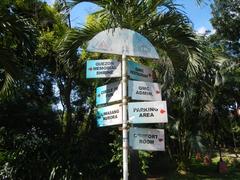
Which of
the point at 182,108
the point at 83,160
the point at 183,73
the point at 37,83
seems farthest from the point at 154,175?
the point at 183,73

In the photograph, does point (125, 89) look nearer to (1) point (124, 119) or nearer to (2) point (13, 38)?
(1) point (124, 119)

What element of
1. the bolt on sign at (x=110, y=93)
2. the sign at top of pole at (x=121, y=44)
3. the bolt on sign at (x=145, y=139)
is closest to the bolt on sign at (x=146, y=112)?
the bolt on sign at (x=145, y=139)

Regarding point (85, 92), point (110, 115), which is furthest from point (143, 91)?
point (85, 92)

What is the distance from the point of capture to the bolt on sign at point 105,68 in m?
5.80

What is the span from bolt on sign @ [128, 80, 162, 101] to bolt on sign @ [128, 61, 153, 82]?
0.18 m

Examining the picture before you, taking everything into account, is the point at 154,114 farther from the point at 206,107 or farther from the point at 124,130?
the point at 206,107

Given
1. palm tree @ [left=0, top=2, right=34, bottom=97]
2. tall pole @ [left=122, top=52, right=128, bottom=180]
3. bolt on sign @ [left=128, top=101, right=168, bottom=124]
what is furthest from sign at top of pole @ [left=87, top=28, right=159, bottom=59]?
palm tree @ [left=0, top=2, right=34, bottom=97]

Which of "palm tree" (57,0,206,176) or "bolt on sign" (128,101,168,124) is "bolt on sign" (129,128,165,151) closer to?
"bolt on sign" (128,101,168,124)

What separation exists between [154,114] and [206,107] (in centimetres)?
1418

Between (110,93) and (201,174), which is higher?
(110,93)

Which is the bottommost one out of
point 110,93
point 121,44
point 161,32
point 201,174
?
point 201,174

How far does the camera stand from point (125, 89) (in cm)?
560

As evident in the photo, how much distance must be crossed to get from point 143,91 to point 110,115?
1.97 feet

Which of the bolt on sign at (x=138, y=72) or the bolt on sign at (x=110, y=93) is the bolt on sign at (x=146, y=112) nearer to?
the bolt on sign at (x=110, y=93)
